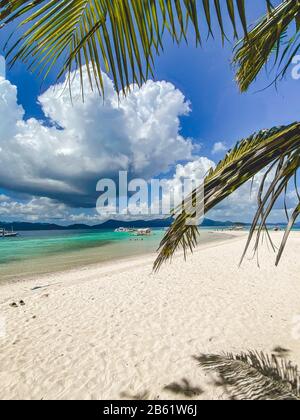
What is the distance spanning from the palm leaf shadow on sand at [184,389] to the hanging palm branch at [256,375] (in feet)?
1.29

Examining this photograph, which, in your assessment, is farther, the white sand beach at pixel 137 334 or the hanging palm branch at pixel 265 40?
the white sand beach at pixel 137 334

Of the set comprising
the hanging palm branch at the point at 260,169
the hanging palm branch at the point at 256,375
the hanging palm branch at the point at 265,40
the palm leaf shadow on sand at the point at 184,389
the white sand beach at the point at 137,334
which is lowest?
the white sand beach at the point at 137,334

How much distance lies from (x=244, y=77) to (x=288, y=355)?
13.6ft

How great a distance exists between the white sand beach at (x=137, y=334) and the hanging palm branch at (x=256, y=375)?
19cm

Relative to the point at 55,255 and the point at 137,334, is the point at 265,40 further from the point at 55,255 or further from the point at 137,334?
the point at 55,255

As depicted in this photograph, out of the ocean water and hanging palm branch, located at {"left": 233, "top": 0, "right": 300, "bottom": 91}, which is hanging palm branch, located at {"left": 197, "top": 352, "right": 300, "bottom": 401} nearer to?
hanging palm branch, located at {"left": 233, "top": 0, "right": 300, "bottom": 91}

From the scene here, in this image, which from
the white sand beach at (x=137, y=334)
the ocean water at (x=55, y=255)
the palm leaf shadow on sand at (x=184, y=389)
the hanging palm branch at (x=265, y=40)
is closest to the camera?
the hanging palm branch at (x=265, y=40)

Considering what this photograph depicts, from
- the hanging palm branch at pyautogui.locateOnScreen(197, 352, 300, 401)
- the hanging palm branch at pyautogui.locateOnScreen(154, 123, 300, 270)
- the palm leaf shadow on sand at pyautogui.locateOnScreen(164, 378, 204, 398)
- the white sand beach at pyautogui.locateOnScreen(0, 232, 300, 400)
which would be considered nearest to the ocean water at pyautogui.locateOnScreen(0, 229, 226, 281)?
the white sand beach at pyautogui.locateOnScreen(0, 232, 300, 400)

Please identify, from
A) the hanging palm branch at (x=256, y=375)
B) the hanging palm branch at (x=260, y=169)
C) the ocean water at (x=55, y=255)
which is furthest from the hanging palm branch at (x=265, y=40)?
the ocean water at (x=55, y=255)

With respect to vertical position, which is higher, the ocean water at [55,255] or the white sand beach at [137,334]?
the white sand beach at [137,334]

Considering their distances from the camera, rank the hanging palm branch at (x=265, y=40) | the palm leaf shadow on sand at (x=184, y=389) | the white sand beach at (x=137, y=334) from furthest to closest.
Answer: the white sand beach at (x=137, y=334) → the palm leaf shadow on sand at (x=184, y=389) → the hanging palm branch at (x=265, y=40)

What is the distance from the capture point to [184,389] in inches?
123

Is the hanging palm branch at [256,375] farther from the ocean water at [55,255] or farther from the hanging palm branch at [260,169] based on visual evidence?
the ocean water at [55,255]

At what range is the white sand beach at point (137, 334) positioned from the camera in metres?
3.30
